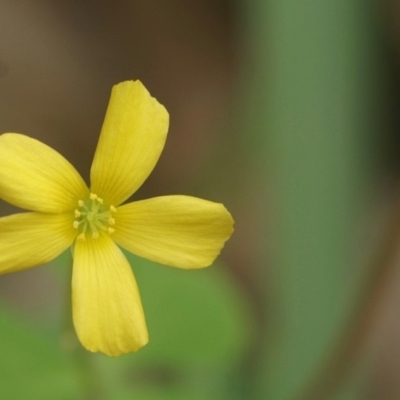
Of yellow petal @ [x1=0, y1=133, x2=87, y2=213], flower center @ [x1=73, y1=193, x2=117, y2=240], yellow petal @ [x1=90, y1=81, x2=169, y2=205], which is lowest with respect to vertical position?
flower center @ [x1=73, y1=193, x2=117, y2=240]

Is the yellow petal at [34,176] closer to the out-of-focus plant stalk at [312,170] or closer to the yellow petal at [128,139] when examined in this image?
the yellow petal at [128,139]

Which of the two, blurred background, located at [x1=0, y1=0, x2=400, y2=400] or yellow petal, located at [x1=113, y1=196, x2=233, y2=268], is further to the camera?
blurred background, located at [x1=0, y1=0, x2=400, y2=400]

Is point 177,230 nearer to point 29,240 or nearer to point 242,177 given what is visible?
point 29,240

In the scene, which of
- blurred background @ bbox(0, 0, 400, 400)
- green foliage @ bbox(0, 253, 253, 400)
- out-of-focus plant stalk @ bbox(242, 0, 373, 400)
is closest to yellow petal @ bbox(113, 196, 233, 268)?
blurred background @ bbox(0, 0, 400, 400)

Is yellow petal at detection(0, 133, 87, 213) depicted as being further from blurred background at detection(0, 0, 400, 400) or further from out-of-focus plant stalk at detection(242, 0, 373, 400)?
out-of-focus plant stalk at detection(242, 0, 373, 400)

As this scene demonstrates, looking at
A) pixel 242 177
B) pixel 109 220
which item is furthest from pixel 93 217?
pixel 242 177

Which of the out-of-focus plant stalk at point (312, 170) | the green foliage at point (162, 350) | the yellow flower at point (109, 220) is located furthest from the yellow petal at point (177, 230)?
the out-of-focus plant stalk at point (312, 170)
